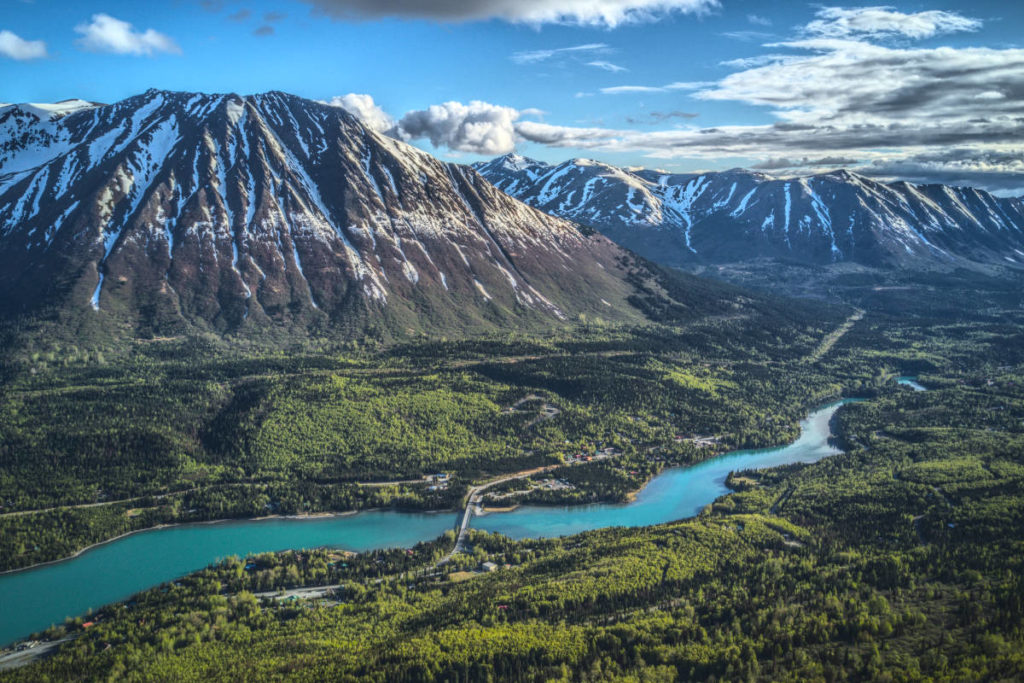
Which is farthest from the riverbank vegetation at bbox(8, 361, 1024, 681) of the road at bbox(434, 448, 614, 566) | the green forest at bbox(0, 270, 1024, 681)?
the road at bbox(434, 448, 614, 566)

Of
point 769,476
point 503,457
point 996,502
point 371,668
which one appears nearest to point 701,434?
point 769,476

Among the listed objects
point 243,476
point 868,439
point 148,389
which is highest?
point 148,389

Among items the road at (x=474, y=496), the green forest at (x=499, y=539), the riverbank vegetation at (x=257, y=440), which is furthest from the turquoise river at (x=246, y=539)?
the green forest at (x=499, y=539)

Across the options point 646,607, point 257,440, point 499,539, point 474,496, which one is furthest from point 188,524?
point 646,607

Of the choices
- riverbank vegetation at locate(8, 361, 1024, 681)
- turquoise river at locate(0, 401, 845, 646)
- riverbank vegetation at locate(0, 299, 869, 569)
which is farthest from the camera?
riverbank vegetation at locate(0, 299, 869, 569)

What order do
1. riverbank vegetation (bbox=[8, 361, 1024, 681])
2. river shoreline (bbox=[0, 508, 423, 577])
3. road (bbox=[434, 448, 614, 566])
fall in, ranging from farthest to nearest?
road (bbox=[434, 448, 614, 566]) < river shoreline (bbox=[0, 508, 423, 577]) < riverbank vegetation (bbox=[8, 361, 1024, 681])

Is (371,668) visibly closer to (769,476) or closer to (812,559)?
(812,559)

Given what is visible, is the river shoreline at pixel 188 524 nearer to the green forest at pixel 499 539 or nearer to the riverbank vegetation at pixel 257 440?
the riverbank vegetation at pixel 257 440

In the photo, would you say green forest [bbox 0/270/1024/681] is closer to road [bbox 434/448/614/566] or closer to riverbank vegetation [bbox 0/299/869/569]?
riverbank vegetation [bbox 0/299/869/569]
